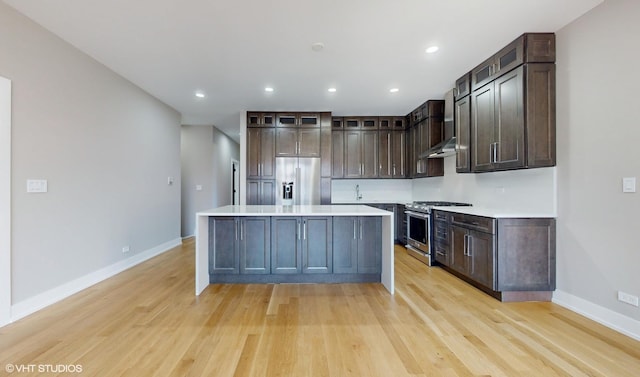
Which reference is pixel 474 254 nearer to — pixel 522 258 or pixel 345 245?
pixel 522 258

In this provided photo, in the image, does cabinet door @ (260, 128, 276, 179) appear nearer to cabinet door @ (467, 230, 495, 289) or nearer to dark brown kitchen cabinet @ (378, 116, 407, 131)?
dark brown kitchen cabinet @ (378, 116, 407, 131)

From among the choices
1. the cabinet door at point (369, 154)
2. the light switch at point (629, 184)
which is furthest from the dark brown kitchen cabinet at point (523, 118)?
the cabinet door at point (369, 154)

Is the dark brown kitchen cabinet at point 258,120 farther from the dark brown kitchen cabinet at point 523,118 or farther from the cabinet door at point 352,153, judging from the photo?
the dark brown kitchen cabinet at point 523,118

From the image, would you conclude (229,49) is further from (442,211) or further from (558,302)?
(558,302)

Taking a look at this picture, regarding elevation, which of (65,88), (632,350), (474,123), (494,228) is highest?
(65,88)

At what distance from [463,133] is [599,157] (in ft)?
5.39

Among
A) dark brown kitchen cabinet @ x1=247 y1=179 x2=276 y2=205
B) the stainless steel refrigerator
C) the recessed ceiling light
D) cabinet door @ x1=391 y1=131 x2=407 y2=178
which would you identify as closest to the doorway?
dark brown kitchen cabinet @ x1=247 y1=179 x2=276 y2=205

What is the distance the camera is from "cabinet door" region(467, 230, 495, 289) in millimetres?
2959

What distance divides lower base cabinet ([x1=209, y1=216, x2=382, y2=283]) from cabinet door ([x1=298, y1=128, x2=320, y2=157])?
2.52 m

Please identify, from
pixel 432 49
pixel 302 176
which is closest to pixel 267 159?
pixel 302 176

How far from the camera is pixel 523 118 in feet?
9.59

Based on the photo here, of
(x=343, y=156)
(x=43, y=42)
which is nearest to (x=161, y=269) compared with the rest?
(x=43, y=42)

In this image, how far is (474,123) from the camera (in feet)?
12.2

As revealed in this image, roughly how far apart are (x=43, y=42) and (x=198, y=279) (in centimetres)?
285
